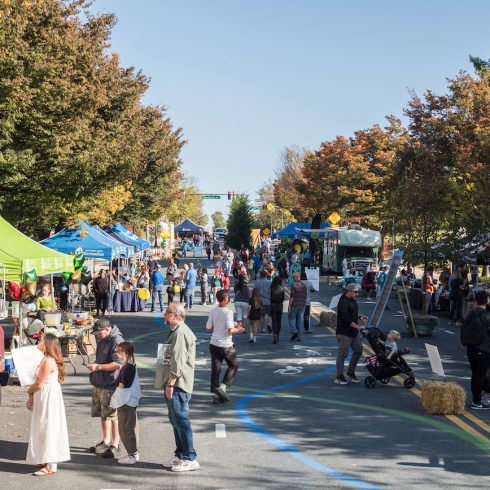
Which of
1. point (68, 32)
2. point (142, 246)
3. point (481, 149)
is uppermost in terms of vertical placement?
point (68, 32)

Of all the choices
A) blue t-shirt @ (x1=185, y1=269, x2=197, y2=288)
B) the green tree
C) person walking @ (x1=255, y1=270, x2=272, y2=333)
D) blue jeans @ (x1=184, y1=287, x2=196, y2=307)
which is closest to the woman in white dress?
person walking @ (x1=255, y1=270, x2=272, y2=333)

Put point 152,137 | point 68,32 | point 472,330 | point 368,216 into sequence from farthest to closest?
point 368,216
point 152,137
point 68,32
point 472,330

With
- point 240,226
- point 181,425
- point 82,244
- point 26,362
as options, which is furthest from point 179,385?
point 240,226

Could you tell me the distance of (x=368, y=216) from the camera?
2537 inches

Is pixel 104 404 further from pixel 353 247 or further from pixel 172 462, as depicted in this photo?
pixel 353 247

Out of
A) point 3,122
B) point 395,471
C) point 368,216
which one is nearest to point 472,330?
point 395,471

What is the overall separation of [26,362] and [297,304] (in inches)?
398

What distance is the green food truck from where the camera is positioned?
1874 inches

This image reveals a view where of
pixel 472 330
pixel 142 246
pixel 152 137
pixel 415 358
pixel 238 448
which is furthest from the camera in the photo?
pixel 152 137

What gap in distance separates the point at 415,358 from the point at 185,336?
965 cm

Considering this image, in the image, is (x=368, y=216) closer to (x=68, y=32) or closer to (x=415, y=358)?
(x=68, y=32)

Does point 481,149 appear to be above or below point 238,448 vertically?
above

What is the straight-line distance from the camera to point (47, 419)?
8.59 metres

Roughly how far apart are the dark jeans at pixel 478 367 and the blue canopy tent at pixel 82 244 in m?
16.9
